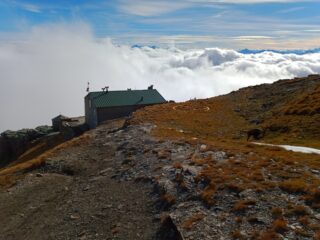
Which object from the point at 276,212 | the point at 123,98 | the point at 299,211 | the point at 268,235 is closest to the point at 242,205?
the point at 276,212

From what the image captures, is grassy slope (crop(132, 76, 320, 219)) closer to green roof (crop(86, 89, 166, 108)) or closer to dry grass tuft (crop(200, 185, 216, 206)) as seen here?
dry grass tuft (crop(200, 185, 216, 206))

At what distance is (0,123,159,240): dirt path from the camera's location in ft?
74.4

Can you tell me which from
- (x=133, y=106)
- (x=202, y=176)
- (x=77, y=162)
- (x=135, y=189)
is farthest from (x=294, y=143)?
(x=133, y=106)

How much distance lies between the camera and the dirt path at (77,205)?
74.4ft

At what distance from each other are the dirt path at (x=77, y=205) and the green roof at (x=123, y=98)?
4556cm

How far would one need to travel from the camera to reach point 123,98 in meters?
84.8

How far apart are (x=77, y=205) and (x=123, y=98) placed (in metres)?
59.1

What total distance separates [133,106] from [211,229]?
65.2 m

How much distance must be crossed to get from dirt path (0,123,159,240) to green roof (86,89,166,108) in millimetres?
45559

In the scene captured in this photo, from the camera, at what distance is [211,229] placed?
1947 centimetres

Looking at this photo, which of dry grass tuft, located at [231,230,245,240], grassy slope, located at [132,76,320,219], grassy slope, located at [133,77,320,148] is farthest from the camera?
grassy slope, located at [133,77,320,148]

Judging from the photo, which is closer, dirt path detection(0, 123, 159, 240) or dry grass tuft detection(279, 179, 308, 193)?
dry grass tuft detection(279, 179, 308, 193)

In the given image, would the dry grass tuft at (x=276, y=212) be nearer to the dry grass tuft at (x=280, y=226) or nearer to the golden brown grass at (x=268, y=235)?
the dry grass tuft at (x=280, y=226)

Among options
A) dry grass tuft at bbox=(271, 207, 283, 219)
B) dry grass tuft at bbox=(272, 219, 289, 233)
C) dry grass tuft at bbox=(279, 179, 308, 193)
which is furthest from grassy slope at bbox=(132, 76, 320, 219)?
dry grass tuft at bbox=(272, 219, 289, 233)
